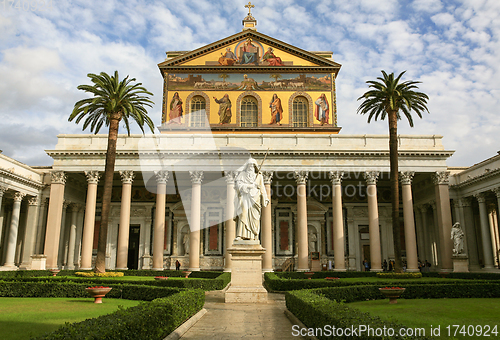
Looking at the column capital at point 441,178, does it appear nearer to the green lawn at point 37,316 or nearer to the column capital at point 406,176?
the column capital at point 406,176

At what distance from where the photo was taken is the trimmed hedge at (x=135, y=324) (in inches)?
241

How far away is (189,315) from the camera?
1121 cm

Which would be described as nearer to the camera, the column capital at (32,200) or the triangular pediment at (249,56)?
the column capital at (32,200)

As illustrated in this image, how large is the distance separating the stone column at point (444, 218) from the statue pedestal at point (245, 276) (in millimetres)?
22251

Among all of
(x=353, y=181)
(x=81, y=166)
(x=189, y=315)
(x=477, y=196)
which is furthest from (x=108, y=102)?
(x=477, y=196)

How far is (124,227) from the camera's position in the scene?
3200 cm

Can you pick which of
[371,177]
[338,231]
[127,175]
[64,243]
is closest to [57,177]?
[127,175]

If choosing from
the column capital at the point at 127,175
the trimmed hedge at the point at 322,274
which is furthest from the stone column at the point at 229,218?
the column capital at the point at 127,175

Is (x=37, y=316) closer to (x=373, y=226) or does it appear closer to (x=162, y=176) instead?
(x=162, y=176)

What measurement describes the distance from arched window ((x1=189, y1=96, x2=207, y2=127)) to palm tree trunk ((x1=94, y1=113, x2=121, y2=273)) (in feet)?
39.1

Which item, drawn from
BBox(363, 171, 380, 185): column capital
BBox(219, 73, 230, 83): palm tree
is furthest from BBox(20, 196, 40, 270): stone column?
BBox(363, 171, 380, 185): column capital

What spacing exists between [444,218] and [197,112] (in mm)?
25085

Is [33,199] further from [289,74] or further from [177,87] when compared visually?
[289,74]

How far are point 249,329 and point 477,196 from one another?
102ft
